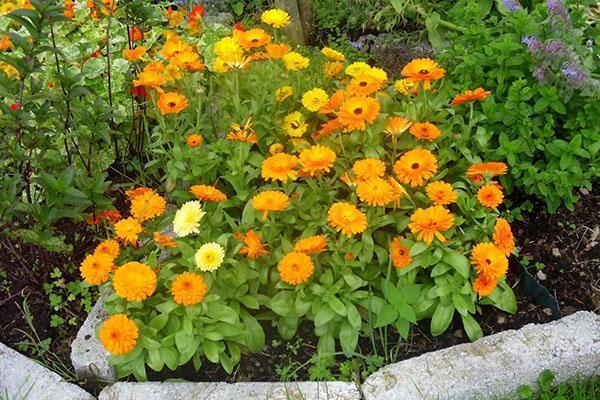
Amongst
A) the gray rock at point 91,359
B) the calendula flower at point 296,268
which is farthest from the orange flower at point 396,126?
the gray rock at point 91,359

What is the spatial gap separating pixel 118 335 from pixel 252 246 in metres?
0.48

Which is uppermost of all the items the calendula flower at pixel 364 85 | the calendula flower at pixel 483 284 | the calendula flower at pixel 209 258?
the calendula flower at pixel 364 85

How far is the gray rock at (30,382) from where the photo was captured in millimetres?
2414

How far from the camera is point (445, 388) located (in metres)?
2.34

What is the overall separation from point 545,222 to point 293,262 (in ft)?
3.81

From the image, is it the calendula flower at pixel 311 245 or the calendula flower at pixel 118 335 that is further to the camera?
the calendula flower at pixel 311 245

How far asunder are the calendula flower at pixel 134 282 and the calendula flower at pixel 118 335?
0.07 m

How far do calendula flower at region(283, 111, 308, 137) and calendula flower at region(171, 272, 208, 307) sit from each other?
2.23ft

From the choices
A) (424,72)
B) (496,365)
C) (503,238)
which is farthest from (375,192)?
(496,365)

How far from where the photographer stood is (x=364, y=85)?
272 centimetres

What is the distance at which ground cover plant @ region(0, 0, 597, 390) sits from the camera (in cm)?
238

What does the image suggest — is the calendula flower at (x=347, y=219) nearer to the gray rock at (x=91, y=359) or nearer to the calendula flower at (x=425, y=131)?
the calendula flower at (x=425, y=131)

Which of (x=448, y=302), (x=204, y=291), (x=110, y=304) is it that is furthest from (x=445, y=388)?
(x=110, y=304)

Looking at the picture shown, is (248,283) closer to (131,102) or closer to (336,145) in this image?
(336,145)
